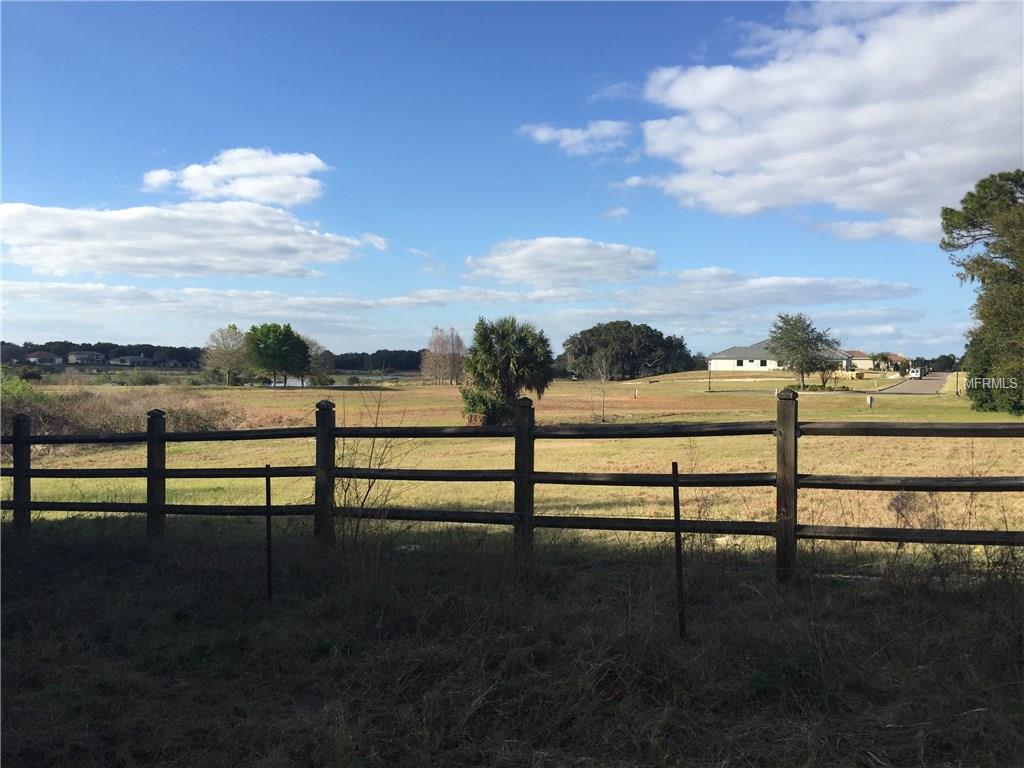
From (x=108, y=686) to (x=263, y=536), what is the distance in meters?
4.03

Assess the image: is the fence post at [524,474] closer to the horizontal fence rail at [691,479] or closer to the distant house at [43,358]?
the horizontal fence rail at [691,479]

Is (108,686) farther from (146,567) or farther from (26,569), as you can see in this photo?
(26,569)

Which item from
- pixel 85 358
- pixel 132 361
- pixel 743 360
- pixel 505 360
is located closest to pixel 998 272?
pixel 505 360

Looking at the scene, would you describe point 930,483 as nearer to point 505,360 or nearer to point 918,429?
point 918,429

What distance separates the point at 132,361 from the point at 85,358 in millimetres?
18760

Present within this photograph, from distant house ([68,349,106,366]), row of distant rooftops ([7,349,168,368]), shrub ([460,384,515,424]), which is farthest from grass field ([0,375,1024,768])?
distant house ([68,349,106,366])

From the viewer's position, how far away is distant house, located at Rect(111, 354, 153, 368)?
289ft

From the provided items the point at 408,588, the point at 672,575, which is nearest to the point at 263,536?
the point at 408,588

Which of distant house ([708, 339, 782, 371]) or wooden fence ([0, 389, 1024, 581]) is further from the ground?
distant house ([708, 339, 782, 371])

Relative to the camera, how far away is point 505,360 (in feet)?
135

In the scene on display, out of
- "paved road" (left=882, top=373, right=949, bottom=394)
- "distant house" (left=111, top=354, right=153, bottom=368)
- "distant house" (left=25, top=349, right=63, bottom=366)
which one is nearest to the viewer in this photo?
"distant house" (left=25, top=349, right=63, bottom=366)

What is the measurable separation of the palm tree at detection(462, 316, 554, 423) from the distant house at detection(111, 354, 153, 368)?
2356 inches

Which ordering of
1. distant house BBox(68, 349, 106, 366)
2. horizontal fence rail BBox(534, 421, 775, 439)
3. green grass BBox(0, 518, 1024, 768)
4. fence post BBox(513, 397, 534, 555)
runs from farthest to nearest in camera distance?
distant house BBox(68, 349, 106, 366) < fence post BBox(513, 397, 534, 555) < horizontal fence rail BBox(534, 421, 775, 439) < green grass BBox(0, 518, 1024, 768)

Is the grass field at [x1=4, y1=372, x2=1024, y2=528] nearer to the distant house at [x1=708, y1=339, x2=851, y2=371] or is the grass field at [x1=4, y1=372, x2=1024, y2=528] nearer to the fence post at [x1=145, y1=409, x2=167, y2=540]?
the fence post at [x1=145, y1=409, x2=167, y2=540]
